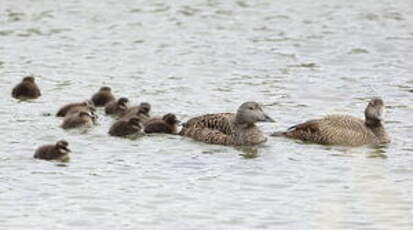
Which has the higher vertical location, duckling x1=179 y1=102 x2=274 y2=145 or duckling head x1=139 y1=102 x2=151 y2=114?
duckling head x1=139 y1=102 x2=151 y2=114

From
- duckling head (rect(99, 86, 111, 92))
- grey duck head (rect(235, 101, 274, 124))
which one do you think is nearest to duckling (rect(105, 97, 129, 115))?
duckling head (rect(99, 86, 111, 92))

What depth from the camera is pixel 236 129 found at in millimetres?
15469

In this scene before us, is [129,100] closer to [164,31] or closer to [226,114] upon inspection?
[226,114]

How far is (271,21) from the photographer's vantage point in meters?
24.5

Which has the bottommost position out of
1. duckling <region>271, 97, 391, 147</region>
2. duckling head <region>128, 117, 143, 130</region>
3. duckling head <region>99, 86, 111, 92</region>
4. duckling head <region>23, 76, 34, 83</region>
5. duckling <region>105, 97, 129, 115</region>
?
duckling <region>271, 97, 391, 147</region>

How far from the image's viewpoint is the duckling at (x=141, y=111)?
1628 centimetres

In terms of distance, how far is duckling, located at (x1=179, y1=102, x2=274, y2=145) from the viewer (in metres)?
15.4

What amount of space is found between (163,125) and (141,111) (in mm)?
779

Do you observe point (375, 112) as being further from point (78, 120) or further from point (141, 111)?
point (78, 120)

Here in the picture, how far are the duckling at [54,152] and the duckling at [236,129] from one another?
195cm

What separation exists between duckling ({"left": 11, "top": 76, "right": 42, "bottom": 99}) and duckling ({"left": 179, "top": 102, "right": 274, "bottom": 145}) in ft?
10.2

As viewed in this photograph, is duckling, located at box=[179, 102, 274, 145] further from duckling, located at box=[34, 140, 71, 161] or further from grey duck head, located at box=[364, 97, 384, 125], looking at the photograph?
duckling, located at box=[34, 140, 71, 161]

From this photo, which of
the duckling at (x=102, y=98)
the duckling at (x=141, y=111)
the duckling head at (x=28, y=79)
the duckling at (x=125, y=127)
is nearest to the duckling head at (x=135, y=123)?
the duckling at (x=125, y=127)

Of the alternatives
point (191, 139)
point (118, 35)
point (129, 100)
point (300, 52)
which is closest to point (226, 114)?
point (191, 139)
